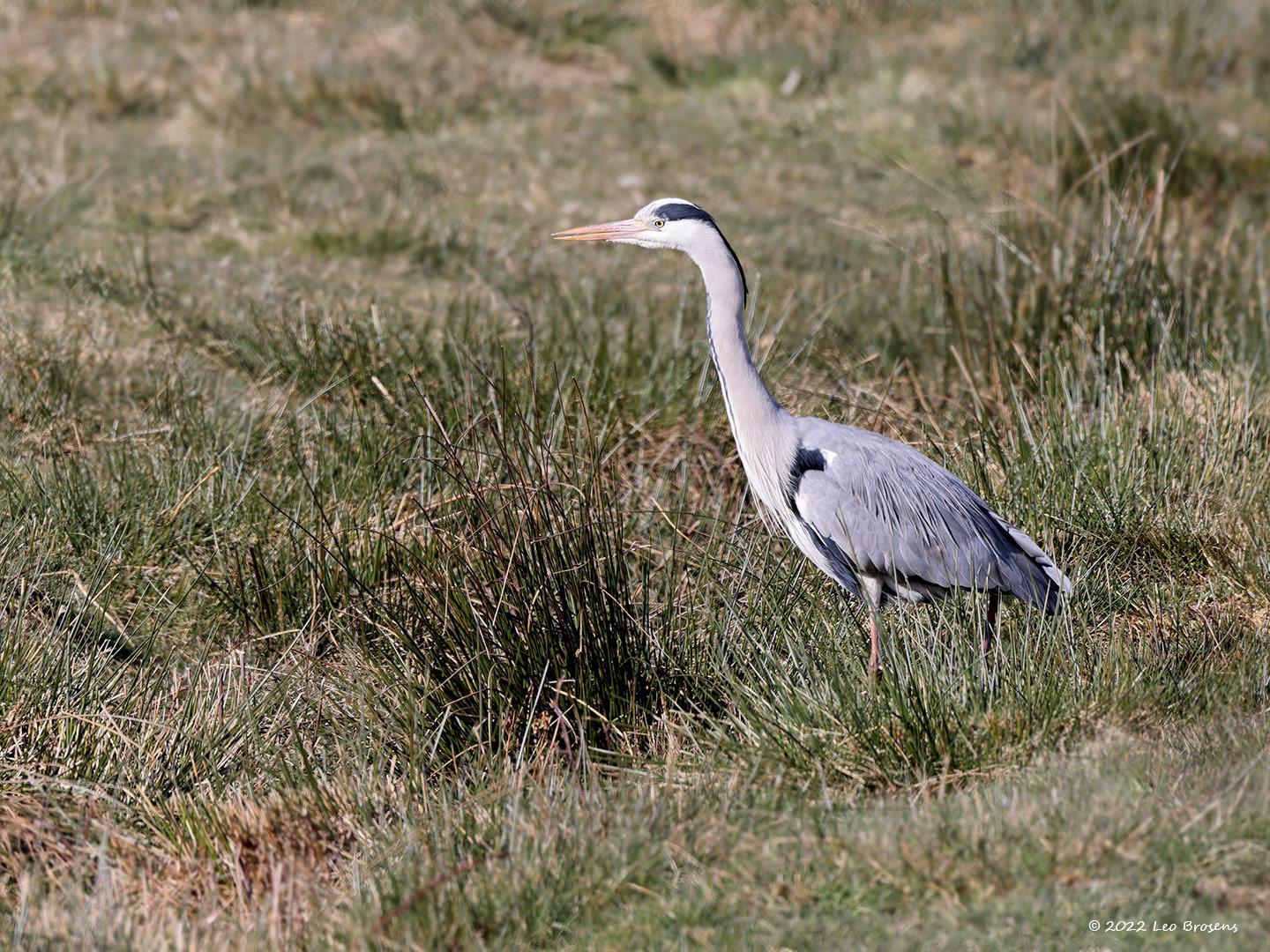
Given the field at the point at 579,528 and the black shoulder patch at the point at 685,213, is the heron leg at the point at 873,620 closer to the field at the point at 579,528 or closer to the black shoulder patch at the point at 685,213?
the field at the point at 579,528

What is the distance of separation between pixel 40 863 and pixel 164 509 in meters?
1.77

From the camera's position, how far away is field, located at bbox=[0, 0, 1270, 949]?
3400mm

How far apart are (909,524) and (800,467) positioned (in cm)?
39

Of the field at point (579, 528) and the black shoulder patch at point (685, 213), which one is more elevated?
the black shoulder patch at point (685, 213)

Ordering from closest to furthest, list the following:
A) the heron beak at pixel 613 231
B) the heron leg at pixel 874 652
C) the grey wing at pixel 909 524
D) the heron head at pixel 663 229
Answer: the heron leg at pixel 874 652, the grey wing at pixel 909 524, the heron head at pixel 663 229, the heron beak at pixel 613 231

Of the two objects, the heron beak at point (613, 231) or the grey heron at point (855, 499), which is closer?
the grey heron at point (855, 499)

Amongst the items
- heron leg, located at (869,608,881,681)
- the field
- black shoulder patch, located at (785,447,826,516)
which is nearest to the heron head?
the field

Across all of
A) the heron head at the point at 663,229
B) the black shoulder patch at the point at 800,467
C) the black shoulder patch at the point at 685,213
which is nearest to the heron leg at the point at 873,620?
the black shoulder patch at the point at 800,467

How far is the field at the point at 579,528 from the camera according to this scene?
340 centimetres

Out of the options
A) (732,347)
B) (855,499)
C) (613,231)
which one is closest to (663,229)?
(613,231)

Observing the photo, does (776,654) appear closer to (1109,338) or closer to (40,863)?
(40,863)

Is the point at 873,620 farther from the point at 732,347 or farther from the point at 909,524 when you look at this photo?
the point at 732,347

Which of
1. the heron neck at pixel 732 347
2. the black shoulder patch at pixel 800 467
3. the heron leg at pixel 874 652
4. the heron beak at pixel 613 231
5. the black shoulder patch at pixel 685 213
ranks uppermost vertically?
the black shoulder patch at pixel 685 213

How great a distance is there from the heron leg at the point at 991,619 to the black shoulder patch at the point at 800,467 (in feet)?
2.14
